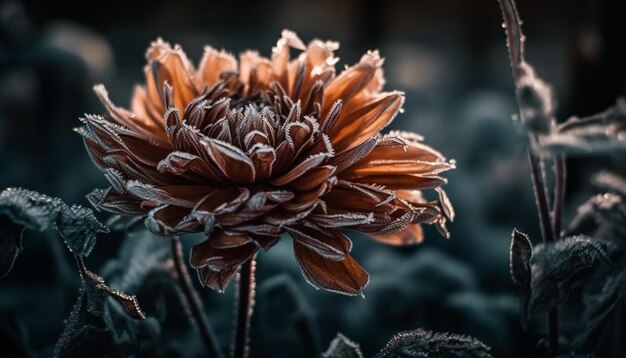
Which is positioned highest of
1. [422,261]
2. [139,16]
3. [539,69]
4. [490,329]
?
[139,16]

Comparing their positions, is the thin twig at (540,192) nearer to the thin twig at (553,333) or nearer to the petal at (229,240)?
the thin twig at (553,333)

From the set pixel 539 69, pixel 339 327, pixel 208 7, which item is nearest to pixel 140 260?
pixel 339 327

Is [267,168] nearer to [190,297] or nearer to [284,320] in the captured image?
[190,297]

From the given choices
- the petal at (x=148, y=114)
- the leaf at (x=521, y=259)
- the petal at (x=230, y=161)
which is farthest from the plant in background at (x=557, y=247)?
the petal at (x=148, y=114)

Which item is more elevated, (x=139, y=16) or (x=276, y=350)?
(x=139, y=16)

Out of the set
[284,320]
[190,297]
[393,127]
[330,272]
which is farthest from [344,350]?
[393,127]

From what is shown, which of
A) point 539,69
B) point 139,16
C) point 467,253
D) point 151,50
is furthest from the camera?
point 139,16

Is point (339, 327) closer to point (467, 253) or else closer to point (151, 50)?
point (467, 253)
